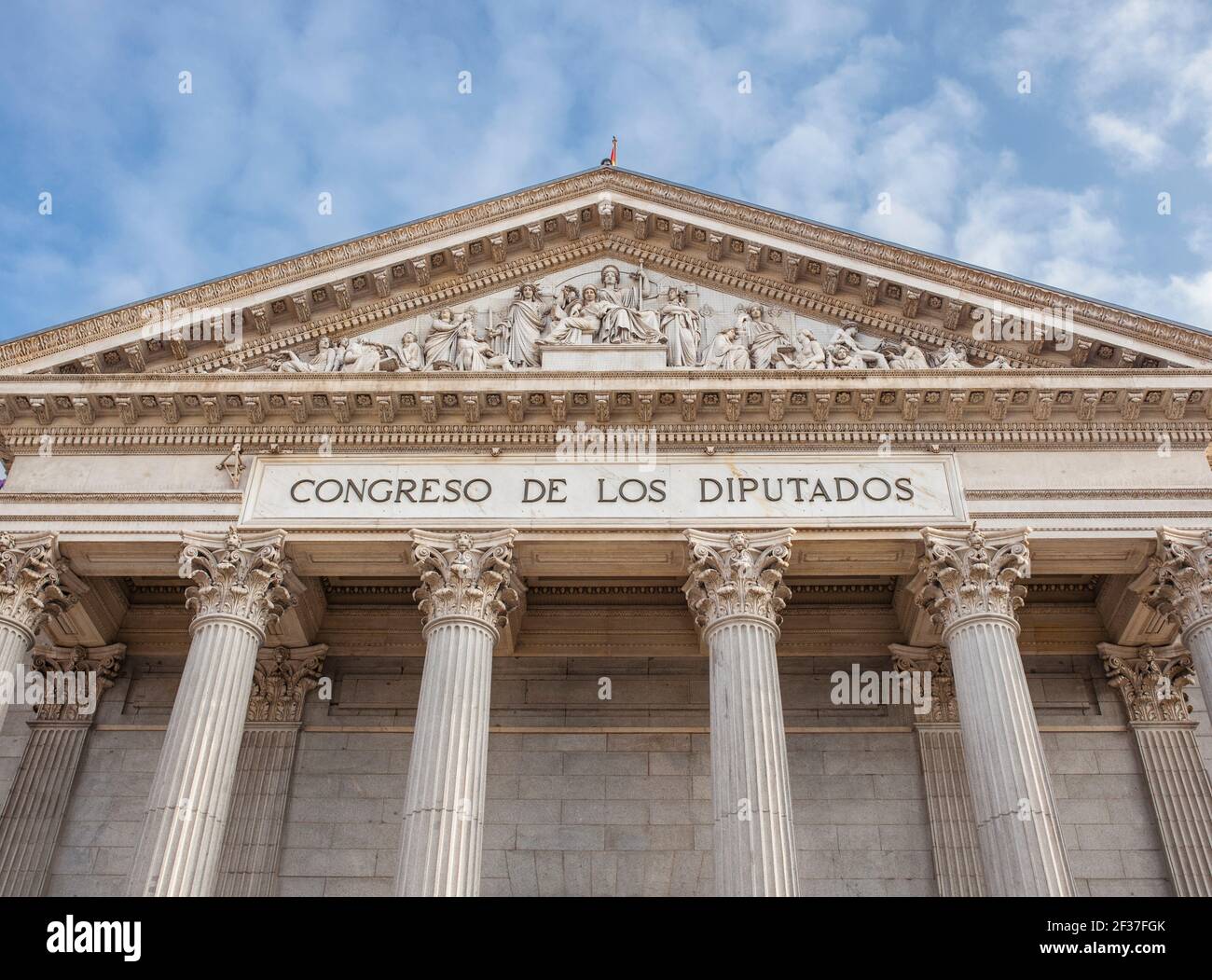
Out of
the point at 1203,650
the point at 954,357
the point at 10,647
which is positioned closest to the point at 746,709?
the point at 1203,650

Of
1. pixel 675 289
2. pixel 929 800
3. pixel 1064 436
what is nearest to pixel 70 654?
pixel 675 289

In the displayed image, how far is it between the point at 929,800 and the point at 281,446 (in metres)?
13.0

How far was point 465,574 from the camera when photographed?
64.7ft

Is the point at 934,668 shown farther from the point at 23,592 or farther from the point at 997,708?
the point at 23,592

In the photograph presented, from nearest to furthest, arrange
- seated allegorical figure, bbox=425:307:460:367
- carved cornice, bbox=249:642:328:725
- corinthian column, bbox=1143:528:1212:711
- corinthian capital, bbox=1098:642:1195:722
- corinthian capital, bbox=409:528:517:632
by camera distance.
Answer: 1. corinthian column, bbox=1143:528:1212:711
2. corinthian capital, bbox=409:528:517:632
3. corinthian capital, bbox=1098:642:1195:722
4. seated allegorical figure, bbox=425:307:460:367
5. carved cornice, bbox=249:642:328:725

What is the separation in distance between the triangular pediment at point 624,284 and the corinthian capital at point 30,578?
359cm

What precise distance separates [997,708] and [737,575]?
432 centimetres

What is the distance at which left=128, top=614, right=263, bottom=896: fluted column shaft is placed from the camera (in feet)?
55.9

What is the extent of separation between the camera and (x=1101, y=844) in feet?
71.1

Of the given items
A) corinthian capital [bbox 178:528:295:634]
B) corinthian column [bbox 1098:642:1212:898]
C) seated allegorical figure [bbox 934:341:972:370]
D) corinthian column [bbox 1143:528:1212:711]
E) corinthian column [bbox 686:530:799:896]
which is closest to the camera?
corinthian column [bbox 686:530:799:896]

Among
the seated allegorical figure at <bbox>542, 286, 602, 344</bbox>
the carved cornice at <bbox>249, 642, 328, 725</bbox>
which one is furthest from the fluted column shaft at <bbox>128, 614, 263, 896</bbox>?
the seated allegorical figure at <bbox>542, 286, 602, 344</bbox>

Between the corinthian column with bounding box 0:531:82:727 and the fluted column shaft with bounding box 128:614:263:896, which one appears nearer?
the fluted column shaft with bounding box 128:614:263:896

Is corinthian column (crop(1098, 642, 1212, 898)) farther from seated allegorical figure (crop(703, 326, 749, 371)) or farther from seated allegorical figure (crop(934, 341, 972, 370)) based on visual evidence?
seated allegorical figure (crop(703, 326, 749, 371))

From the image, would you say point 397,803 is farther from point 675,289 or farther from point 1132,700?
point 1132,700
